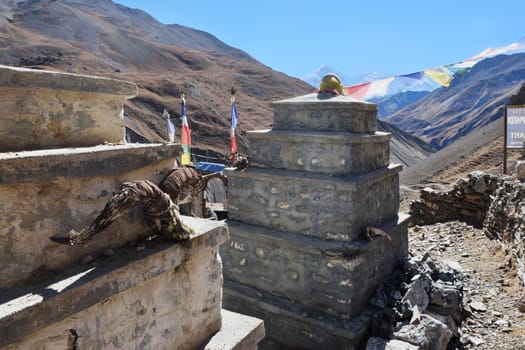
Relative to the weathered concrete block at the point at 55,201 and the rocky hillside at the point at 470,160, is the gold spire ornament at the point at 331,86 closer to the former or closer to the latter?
the weathered concrete block at the point at 55,201

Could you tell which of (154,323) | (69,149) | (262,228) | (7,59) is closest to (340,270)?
(262,228)

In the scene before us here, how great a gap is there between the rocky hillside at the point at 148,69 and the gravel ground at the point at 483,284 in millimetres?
17921

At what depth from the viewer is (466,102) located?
74750mm

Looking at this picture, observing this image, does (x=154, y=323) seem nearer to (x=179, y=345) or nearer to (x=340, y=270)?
(x=179, y=345)

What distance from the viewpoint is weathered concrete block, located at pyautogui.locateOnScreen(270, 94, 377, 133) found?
570cm

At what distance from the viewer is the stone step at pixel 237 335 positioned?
2.90m

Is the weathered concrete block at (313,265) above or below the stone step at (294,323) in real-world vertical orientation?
above

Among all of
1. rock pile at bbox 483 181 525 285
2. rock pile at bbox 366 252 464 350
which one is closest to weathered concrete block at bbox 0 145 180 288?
rock pile at bbox 366 252 464 350

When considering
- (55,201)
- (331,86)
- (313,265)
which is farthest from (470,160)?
(55,201)

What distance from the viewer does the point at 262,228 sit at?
611 cm

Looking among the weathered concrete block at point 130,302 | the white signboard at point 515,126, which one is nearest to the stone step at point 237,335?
the weathered concrete block at point 130,302

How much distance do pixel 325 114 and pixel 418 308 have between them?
9.75 ft

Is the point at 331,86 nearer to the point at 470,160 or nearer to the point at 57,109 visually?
the point at 57,109

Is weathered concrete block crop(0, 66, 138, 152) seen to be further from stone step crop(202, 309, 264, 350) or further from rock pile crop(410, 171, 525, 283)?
rock pile crop(410, 171, 525, 283)
